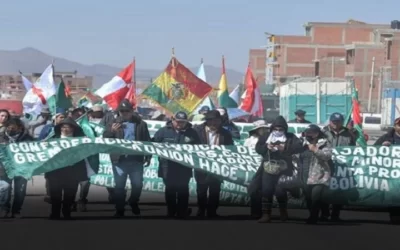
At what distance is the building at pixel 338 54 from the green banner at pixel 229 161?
221ft

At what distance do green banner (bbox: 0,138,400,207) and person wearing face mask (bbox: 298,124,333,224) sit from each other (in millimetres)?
370

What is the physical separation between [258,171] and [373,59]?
232ft

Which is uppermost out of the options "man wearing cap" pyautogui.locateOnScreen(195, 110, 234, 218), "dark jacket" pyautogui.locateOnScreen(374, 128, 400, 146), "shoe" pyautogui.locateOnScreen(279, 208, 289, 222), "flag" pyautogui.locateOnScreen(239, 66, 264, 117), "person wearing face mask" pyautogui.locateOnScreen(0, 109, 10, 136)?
"flag" pyautogui.locateOnScreen(239, 66, 264, 117)

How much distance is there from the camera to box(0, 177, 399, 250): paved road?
10617mm

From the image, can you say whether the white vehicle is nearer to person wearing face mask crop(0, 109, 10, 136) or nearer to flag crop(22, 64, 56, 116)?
flag crop(22, 64, 56, 116)

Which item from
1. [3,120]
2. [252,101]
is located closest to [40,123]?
[3,120]

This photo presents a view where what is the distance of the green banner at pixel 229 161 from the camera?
42.5ft

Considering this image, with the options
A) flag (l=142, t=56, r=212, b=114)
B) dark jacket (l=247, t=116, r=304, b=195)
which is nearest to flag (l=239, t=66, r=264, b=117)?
flag (l=142, t=56, r=212, b=114)

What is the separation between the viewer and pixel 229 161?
1367 cm

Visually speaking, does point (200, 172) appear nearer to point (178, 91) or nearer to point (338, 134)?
point (338, 134)

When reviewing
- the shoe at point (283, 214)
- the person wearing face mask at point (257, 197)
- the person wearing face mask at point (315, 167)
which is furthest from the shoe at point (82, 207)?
the person wearing face mask at point (315, 167)

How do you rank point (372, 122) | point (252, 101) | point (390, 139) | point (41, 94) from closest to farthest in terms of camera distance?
1. point (390, 139)
2. point (41, 94)
3. point (252, 101)
4. point (372, 122)

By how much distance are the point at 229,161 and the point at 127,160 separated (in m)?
1.49

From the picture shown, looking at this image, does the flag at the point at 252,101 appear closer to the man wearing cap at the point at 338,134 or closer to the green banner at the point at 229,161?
the man wearing cap at the point at 338,134
